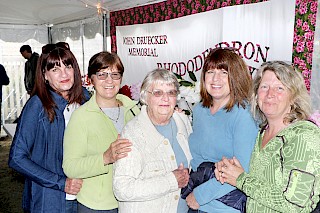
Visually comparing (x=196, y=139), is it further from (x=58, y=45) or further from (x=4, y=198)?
(x=4, y=198)

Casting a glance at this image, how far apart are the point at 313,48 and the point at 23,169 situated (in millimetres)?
2382

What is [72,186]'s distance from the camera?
1683 millimetres

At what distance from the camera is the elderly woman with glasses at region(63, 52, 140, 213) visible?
5.29 ft

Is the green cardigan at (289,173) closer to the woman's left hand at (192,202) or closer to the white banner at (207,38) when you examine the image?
the woman's left hand at (192,202)

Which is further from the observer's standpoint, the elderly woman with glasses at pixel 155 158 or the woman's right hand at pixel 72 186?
the woman's right hand at pixel 72 186

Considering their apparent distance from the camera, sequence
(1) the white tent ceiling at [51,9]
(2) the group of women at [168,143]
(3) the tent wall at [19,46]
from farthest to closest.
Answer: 1. (3) the tent wall at [19,46]
2. (1) the white tent ceiling at [51,9]
3. (2) the group of women at [168,143]

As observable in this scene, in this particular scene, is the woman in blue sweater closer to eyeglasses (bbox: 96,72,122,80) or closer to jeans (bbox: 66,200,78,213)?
eyeglasses (bbox: 96,72,122,80)

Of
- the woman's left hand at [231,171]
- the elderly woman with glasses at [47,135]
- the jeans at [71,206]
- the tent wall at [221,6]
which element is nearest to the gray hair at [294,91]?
the woman's left hand at [231,171]

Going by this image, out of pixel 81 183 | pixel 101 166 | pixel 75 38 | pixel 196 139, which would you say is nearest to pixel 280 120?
pixel 196 139

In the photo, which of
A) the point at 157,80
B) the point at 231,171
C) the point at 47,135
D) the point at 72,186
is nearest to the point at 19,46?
the point at 47,135

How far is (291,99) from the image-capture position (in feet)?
4.39

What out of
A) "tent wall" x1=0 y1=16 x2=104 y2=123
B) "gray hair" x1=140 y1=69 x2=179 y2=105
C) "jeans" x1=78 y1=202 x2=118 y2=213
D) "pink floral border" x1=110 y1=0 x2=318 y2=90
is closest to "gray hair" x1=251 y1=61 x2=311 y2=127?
"gray hair" x1=140 y1=69 x2=179 y2=105

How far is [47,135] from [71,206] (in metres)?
0.41

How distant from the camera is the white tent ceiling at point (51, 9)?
568 cm
